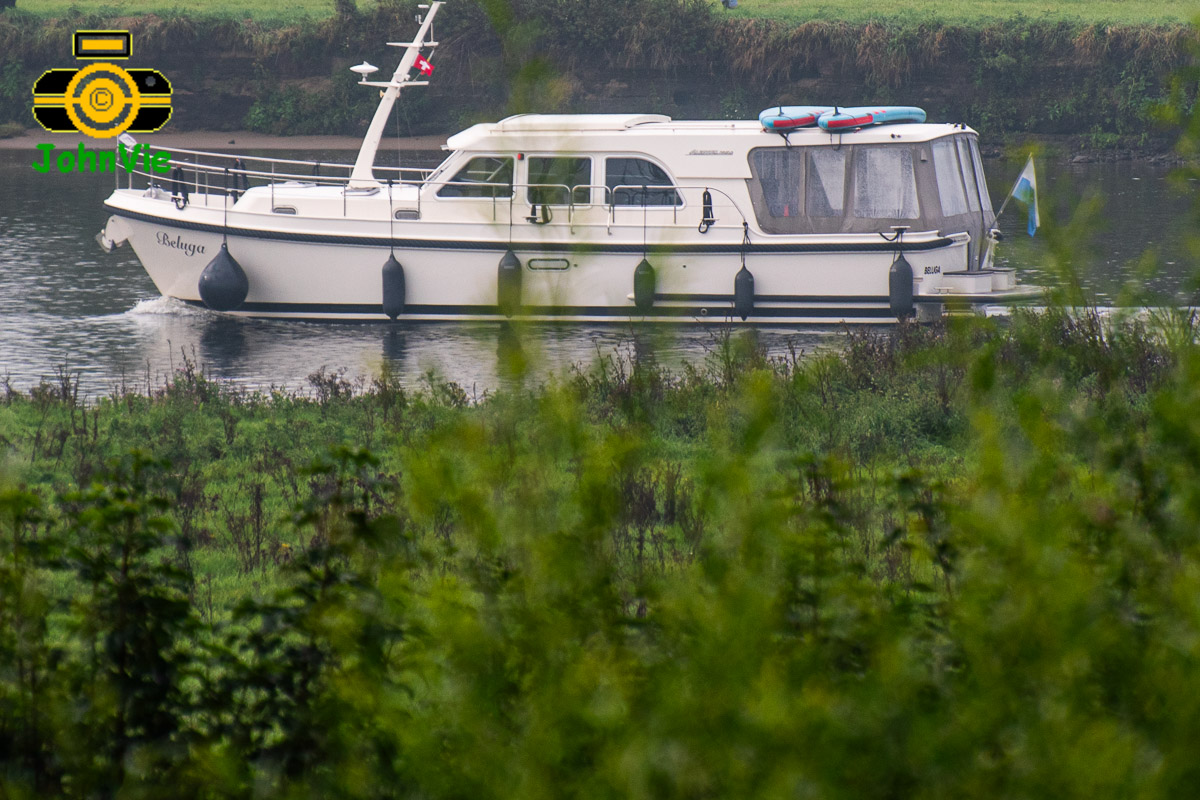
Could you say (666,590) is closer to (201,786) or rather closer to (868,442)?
(201,786)

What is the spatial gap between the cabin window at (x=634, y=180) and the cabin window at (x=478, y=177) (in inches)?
40.2

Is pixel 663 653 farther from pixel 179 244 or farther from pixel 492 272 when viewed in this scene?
pixel 179 244

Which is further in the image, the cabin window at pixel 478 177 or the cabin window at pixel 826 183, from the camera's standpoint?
the cabin window at pixel 826 183

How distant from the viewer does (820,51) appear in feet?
126

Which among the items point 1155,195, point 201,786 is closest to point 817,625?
point 201,786

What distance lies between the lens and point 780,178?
14.2m

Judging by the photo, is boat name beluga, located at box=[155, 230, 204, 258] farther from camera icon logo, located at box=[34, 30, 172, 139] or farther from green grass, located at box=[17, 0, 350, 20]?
green grass, located at box=[17, 0, 350, 20]

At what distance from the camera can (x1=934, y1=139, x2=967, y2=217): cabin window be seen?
1420 centimetres

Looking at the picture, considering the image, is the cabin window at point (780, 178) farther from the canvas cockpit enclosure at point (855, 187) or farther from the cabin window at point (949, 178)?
the cabin window at point (949, 178)

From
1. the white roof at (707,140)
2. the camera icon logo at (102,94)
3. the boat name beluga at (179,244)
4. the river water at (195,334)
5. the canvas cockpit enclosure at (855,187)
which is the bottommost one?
the river water at (195,334)

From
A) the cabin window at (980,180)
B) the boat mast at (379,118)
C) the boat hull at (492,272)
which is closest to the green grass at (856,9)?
the boat mast at (379,118)

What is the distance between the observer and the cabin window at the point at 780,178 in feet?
46.2

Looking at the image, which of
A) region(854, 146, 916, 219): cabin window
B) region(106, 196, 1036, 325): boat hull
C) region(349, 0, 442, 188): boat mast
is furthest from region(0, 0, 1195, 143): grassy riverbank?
region(854, 146, 916, 219): cabin window

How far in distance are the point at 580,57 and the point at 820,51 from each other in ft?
21.2
